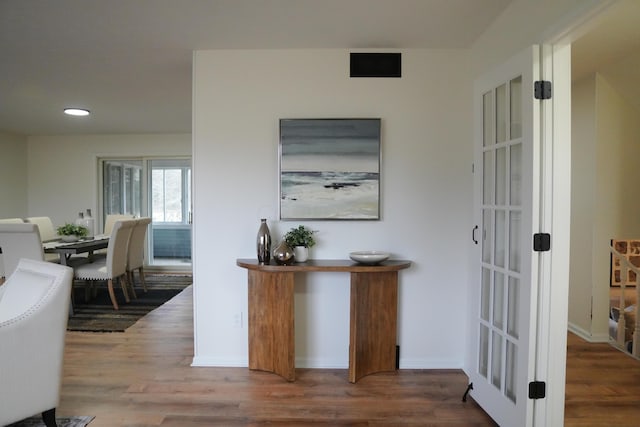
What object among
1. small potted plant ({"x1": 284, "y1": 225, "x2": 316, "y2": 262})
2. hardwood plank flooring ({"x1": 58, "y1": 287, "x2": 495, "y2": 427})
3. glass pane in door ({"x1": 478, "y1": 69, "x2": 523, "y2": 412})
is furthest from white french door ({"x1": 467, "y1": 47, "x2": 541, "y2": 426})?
small potted plant ({"x1": 284, "y1": 225, "x2": 316, "y2": 262})

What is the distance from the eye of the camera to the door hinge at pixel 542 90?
185 cm

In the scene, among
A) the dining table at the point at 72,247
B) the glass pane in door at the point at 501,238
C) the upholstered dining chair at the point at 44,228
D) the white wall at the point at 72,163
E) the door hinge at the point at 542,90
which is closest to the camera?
the door hinge at the point at 542,90

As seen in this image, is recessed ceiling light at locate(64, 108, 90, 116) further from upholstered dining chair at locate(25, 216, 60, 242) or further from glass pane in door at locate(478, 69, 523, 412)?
glass pane in door at locate(478, 69, 523, 412)

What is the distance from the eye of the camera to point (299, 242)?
2.80 meters

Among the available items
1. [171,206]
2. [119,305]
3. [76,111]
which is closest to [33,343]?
[119,305]

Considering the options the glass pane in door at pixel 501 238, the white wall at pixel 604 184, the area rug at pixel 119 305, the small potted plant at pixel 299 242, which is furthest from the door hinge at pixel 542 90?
the area rug at pixel 119 305

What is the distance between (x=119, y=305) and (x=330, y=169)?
344 centimetres

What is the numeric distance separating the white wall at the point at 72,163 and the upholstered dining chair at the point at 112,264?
7.35 feet

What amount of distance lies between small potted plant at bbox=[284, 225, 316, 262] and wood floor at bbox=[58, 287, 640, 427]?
0.87 meters

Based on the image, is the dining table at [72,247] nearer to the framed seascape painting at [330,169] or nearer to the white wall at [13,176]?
the white wall at [13,176]

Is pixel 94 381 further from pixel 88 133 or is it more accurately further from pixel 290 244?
pixel 88 133

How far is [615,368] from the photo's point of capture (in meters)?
2.93

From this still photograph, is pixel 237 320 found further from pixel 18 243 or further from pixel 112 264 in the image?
pixel 18 243

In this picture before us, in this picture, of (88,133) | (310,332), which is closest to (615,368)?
(310,332)
